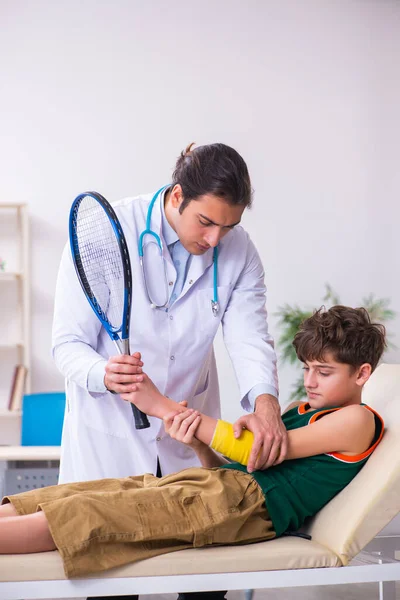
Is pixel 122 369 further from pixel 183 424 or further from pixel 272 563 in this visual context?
pixel 272 563

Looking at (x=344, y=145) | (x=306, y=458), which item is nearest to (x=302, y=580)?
(x=306, y=458)

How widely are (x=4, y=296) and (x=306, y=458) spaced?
326 cm

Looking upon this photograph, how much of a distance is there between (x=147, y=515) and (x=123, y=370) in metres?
0.29

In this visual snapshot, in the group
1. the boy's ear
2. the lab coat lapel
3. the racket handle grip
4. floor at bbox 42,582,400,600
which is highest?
the lab coat lapel

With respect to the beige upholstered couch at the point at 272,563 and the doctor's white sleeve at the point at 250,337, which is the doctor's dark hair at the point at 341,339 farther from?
the beige upholstered couch at the point at 272,563

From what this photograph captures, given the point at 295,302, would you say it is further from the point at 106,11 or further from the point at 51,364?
the point at 106,11

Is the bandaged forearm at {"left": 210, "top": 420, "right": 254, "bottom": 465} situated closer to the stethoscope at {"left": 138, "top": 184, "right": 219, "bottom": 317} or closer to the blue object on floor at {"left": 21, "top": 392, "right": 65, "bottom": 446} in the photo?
the stethoscope at {"left": 138, "top": 184, "right": 219, "bottom": 317}

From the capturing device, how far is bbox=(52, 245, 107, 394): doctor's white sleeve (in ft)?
5.74

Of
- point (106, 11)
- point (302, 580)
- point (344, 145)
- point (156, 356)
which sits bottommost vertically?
point (302, 580)

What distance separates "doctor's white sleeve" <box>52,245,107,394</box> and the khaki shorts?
0.90ft

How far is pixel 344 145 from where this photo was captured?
491 cm

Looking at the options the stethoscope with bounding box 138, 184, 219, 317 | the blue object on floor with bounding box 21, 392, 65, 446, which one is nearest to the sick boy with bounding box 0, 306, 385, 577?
the stethoscope with bounding box 138, 184, 219, 317

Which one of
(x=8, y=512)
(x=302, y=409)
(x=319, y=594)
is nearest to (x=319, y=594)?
(x=319, y=594)

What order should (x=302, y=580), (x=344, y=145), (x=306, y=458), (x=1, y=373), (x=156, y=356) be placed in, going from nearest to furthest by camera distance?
(x=302, y=580)
(x=306, y=458)
(x=156, y=356)
(x=1, y=373)
(x=344, y=145)
